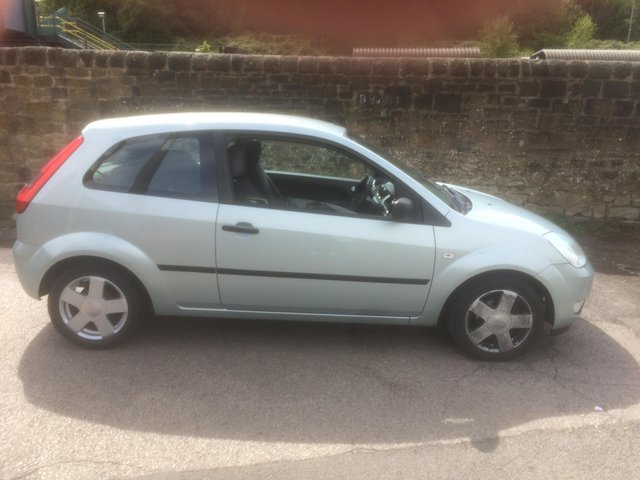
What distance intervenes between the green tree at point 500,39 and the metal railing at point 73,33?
3375cm

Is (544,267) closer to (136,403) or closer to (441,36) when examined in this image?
(136,403)

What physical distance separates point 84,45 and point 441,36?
39.8 metres

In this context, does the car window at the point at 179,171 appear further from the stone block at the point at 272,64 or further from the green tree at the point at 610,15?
the green tree at the point at 610,15

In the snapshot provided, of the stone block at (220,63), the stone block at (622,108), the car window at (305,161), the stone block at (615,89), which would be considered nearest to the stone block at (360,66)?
the car window at (305,161)

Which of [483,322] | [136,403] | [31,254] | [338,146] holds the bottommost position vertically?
[136,403]

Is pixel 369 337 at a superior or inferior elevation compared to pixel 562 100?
inferior

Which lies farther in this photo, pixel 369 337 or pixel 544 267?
pixel 369 337

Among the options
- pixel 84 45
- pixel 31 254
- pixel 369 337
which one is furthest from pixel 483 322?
pixel 84 45

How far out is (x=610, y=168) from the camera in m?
8.00

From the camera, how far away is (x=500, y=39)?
2391 inches

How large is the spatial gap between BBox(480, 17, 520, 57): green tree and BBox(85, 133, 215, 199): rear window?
57712mm

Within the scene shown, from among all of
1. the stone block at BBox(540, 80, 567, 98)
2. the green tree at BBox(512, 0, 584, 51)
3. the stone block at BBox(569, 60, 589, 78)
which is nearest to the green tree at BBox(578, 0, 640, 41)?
the green tree at BBox(512, 0, 584, 51)

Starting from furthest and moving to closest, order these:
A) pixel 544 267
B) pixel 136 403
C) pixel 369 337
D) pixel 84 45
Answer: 1. pixel 84 45
2. pixel 369 337
3. pixel 544 267
4. pixel 136 403

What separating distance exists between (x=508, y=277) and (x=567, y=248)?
524 millimetres
